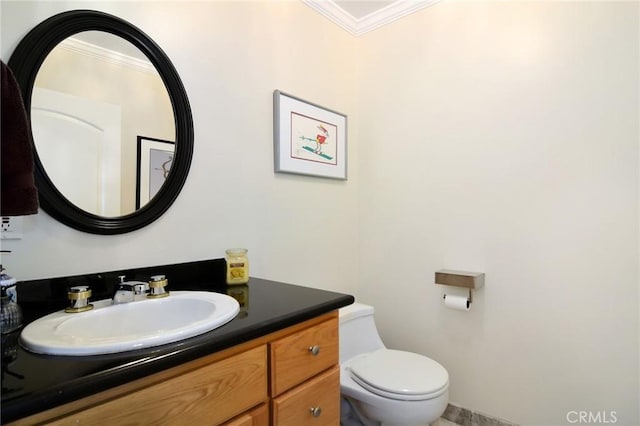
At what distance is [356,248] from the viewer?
2.21 metres

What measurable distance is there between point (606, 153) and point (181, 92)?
1764 millimetres

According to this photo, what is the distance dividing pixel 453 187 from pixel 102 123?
5.33ft

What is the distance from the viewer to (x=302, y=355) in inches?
37.6

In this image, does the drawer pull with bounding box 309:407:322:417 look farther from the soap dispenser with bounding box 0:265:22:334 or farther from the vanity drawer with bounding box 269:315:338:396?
the soap dispenser with bounding box 0:265:22:334

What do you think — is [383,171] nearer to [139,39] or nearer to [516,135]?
[516,135]

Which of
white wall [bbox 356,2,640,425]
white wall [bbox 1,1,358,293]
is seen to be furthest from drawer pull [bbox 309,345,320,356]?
white wall [bbox 356,2,640,425]

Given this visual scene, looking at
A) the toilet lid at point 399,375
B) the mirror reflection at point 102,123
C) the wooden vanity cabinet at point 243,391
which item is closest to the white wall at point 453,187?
the mirror reflection at point 102,123

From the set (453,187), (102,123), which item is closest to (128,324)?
(102,123)

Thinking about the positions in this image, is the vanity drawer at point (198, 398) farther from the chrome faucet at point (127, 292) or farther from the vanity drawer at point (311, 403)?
the chrome faucet at point (127, 292)

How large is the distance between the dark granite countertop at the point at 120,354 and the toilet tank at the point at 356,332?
570 mm

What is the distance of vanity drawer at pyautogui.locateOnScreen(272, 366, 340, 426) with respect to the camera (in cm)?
89

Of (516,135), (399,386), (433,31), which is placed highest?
(433,31)

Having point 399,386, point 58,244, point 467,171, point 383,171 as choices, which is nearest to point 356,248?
point 383,171

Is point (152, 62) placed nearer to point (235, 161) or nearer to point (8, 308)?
point (235, 161)
